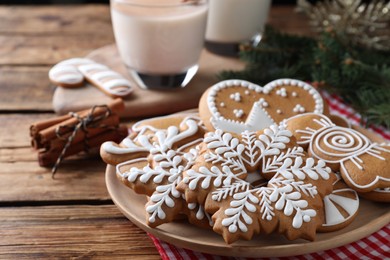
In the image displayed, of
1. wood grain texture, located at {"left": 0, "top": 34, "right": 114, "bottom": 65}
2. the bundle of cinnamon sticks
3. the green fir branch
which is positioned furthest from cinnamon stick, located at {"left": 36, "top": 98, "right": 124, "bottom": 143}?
wood grain texture, located at {"left": 0, "top": 34, "right": 114, "bottom": 65}

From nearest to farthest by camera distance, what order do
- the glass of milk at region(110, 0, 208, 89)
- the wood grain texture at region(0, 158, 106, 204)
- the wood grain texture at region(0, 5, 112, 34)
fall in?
1. the wood grain texture at region(0, 158, 106, 204)
2. the glass of milk at region(110, 0, 208, 89)
3. the wood grain texture at region(0, 5, 112, 34)

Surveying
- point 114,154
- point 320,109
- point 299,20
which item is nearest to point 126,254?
point 114,154

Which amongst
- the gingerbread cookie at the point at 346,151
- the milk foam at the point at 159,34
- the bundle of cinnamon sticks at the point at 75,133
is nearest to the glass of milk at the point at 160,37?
the milk foam at the point at 159,34

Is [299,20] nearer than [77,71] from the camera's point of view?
No

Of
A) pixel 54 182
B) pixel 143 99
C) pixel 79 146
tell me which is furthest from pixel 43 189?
pixel 143 99

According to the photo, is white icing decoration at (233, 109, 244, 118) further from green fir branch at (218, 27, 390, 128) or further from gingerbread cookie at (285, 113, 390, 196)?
green fir branch at (218, 27, 390, 128)

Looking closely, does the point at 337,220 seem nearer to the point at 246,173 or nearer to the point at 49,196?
the point at 246,173

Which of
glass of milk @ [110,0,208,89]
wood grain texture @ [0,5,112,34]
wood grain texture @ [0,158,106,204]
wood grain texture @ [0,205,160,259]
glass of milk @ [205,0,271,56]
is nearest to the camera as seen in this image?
wood grain texture @ [0,205,160,259]
